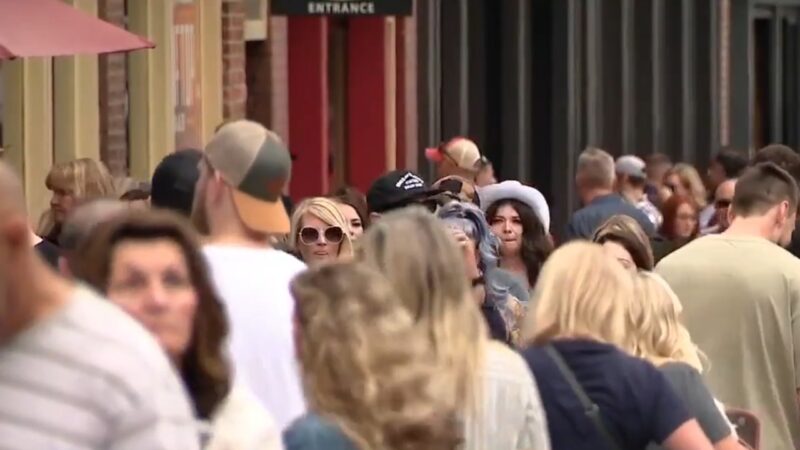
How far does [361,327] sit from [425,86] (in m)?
16.5

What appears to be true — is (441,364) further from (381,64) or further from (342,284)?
(381,64)

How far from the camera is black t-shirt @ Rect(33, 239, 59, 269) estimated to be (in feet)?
25.8

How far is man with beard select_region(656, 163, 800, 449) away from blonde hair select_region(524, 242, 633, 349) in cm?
294

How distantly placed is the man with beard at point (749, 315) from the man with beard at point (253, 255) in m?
3.34

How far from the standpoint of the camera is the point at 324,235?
9.02m

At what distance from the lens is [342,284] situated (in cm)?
516

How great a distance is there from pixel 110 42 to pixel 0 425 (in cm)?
634

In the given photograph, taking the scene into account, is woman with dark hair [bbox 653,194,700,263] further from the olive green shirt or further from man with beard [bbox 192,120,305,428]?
man with beard [bbox 192,120,305,428]

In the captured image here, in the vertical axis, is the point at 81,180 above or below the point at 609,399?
above

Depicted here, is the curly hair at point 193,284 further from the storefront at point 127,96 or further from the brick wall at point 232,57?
the brick wall at point 232,57

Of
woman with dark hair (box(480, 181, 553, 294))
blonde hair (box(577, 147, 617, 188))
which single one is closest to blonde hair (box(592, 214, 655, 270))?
woman with dark hair (box(480, 181, 553, 294))

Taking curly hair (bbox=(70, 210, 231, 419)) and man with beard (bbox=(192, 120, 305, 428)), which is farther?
man with beard (bbox=(192, 120, 305, 428))

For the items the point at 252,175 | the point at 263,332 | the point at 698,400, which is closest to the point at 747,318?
the point at 698,400

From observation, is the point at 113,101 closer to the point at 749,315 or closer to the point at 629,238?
the point at 749,315
